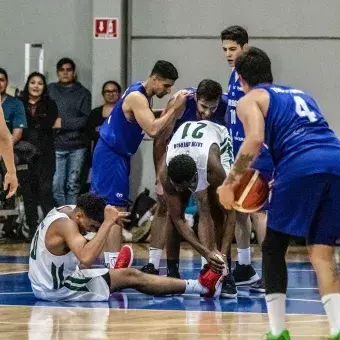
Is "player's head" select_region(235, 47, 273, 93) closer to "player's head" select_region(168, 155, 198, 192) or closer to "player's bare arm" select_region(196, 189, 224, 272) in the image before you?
"player's head" select_region(168, 155, 198, 192)

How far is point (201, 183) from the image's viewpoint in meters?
8.48

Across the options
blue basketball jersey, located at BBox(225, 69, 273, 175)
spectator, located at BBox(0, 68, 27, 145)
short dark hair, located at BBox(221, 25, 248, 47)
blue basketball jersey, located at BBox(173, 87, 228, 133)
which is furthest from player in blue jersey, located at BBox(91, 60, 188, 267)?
spectator, located at BBox(0, 68, 27, 145)

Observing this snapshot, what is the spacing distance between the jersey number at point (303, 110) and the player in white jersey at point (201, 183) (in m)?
2.22

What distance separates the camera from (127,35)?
47.7 feet

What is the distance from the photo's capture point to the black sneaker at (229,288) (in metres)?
8.50

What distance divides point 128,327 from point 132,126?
114 inches

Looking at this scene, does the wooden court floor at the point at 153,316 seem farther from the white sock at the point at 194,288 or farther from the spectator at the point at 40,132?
the spectator at the point at 40,132

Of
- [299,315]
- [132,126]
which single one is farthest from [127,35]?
[299,315]

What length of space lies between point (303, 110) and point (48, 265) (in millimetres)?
2847

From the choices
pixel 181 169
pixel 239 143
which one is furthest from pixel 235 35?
pixel 181 169

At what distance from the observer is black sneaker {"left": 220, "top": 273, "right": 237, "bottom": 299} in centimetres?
850

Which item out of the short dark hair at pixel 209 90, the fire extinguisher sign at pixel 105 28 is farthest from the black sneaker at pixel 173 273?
the fire extinguisher sign at pixel 105 28

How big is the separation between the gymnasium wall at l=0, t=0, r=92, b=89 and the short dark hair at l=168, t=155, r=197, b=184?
6.65 meters

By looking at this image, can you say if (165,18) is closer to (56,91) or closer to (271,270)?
(56,91)
